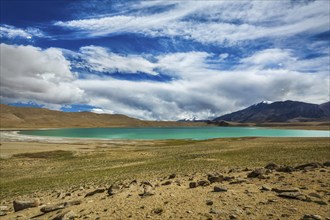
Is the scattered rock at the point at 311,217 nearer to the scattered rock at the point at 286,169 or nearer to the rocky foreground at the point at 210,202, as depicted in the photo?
the rocky foreground at the point at 210,202

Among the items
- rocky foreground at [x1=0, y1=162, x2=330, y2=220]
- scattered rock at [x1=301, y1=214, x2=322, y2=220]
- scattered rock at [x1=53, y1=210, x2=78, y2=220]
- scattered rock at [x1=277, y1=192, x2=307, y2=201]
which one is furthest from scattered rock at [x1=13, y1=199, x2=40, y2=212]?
scattered rock at [x1=301, y1=214, x2=322, y2=220]

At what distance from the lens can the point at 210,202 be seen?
45.5 ft

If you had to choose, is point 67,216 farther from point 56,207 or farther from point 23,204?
point 23,204

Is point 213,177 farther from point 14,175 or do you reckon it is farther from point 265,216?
point 14,175

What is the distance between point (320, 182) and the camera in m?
17.1

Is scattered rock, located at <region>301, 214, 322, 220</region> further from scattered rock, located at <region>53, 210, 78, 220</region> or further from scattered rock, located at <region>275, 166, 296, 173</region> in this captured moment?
scattered rock, located at <region>53, 210, 78, 220</region>

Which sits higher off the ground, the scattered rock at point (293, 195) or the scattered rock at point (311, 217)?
the scattered rock at point (293, 195)

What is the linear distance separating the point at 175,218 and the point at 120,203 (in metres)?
3.82

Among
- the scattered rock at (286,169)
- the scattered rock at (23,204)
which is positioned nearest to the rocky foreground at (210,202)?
the scattered rock at (23,204)

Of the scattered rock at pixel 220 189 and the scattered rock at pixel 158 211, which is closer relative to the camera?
the scattered rock at pixel 158 211

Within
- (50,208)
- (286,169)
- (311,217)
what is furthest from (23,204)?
(286,169)

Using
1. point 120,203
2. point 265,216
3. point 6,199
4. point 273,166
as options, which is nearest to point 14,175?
point 6,199

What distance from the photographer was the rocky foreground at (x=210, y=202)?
12.7 m

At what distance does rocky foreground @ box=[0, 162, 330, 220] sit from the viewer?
1270 cm
